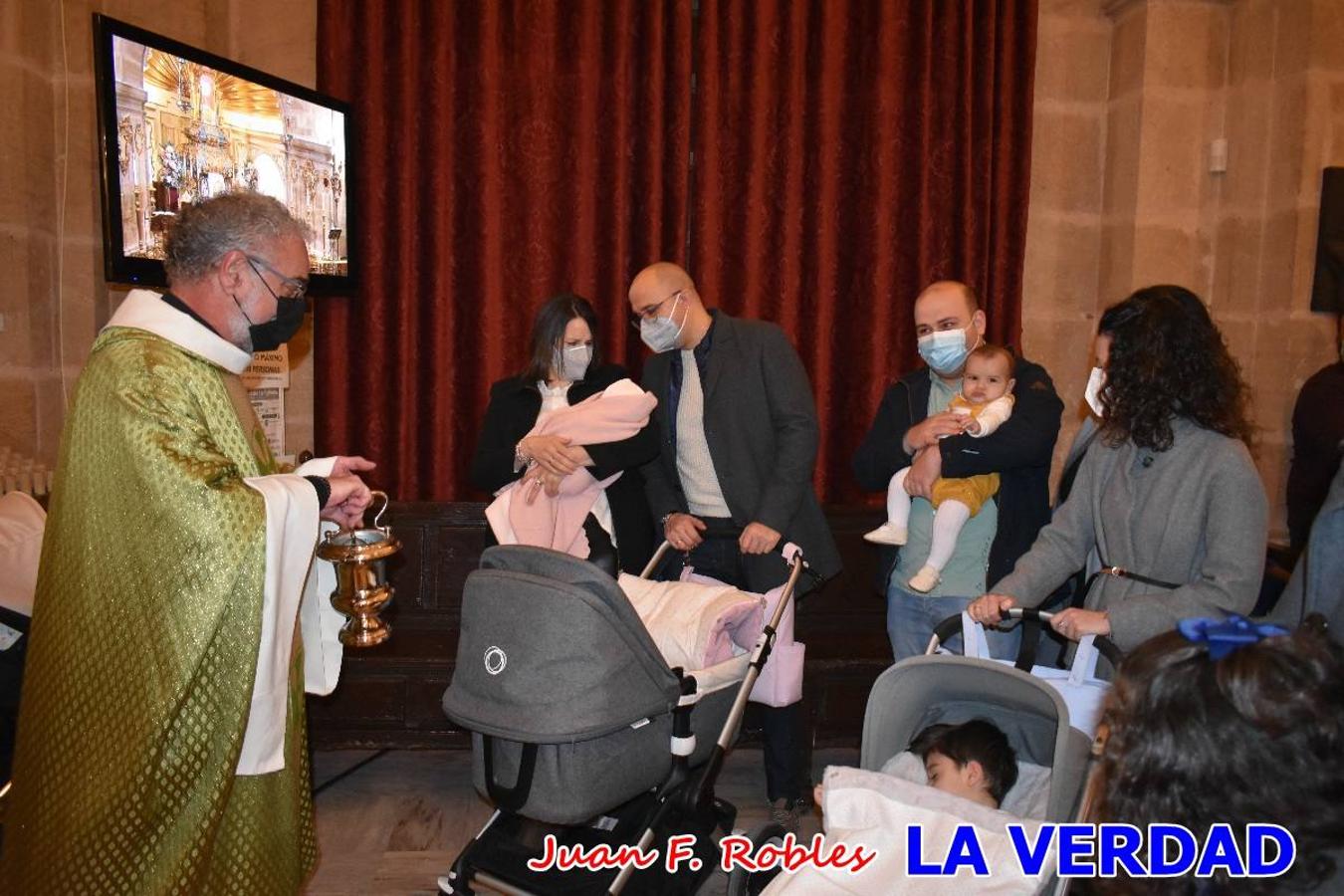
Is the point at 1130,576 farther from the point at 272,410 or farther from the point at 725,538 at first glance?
the point at 272,410

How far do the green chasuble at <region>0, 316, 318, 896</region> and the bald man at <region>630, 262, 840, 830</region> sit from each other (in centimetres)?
139

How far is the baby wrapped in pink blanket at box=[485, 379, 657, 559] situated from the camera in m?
2.96

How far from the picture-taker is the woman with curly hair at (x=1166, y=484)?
209 cm

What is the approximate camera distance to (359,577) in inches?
87.7

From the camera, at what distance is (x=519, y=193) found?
175 inches

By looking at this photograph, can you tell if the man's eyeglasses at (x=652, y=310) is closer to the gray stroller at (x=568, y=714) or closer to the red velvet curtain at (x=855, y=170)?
the gray stroller at (x=568, y=714)

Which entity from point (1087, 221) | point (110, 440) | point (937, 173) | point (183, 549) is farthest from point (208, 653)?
point (1087, 221)

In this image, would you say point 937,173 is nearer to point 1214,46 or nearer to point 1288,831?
point 1214,46

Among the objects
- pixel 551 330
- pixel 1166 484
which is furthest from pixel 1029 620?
pixel 551 330

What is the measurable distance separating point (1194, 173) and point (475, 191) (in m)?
3.21

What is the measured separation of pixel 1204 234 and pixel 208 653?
4.30 meters

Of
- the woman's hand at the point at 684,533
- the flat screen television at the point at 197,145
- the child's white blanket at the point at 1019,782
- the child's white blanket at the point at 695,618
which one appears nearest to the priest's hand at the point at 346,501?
the child's white blanket at the point at 695,618

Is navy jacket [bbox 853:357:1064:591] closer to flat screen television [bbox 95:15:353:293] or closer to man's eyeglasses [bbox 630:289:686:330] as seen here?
man's eyeglasses [bbox 630:289:686:330]

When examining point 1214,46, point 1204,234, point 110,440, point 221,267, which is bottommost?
point 110,440
